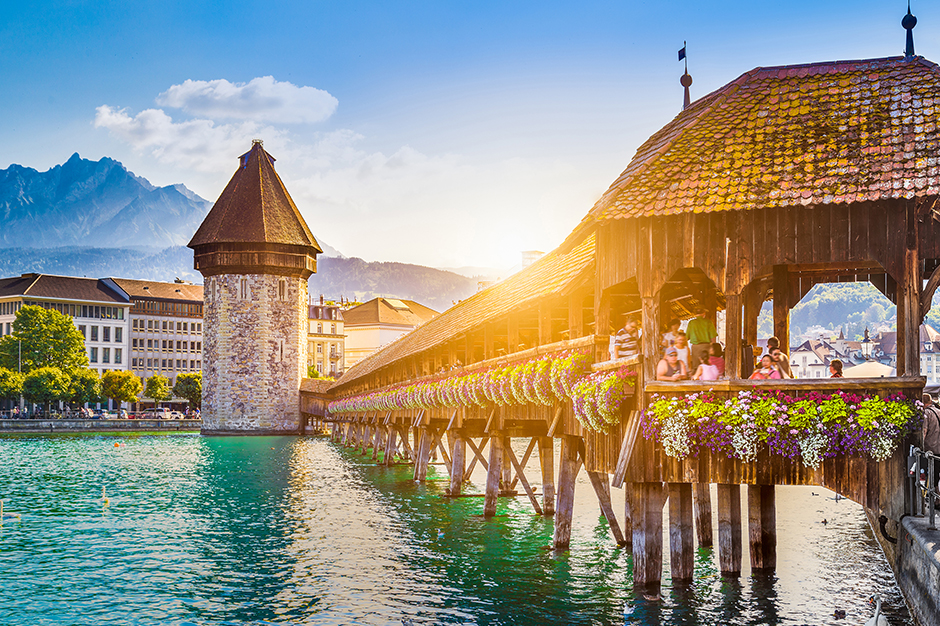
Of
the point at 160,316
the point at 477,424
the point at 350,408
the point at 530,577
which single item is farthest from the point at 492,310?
the point at 160,316

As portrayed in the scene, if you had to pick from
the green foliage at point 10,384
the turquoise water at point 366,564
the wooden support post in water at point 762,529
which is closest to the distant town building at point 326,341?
the green foliage at point 10,384

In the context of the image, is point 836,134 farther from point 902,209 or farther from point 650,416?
point 650,416

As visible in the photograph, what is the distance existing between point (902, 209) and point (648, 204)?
2503 mm

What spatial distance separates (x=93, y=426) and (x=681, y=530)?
60.2 m

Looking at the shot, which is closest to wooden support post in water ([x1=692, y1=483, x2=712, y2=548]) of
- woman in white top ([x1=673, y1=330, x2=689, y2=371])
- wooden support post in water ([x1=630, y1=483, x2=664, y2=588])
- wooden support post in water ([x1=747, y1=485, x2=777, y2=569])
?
wooden support post in water ([x1=747, y1=485, x2=777, y2=569])

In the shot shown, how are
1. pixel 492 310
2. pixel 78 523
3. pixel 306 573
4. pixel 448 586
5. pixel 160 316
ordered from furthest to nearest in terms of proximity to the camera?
pixel 160 316 < pixel 78 523 < pixel 492 310 < pixel 306 573 < pixel 448 586

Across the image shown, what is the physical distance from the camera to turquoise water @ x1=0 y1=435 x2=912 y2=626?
11133 mm

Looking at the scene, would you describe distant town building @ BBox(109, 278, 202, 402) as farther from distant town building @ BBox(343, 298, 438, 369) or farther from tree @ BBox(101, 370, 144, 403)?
distant town building @ BBox(343, 298, 438, 369)

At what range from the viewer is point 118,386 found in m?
76.2

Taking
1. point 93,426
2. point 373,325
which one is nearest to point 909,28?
point 93,426

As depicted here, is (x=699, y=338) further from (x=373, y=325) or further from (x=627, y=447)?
(x=373, y=325)

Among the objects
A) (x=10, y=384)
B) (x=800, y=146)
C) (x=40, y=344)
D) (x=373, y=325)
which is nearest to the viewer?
(x=800, y=146)

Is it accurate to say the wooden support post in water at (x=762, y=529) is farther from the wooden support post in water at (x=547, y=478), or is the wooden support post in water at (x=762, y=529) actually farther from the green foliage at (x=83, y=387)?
the green foliage at (x=83, y=387)

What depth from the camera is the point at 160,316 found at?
94938 mm
